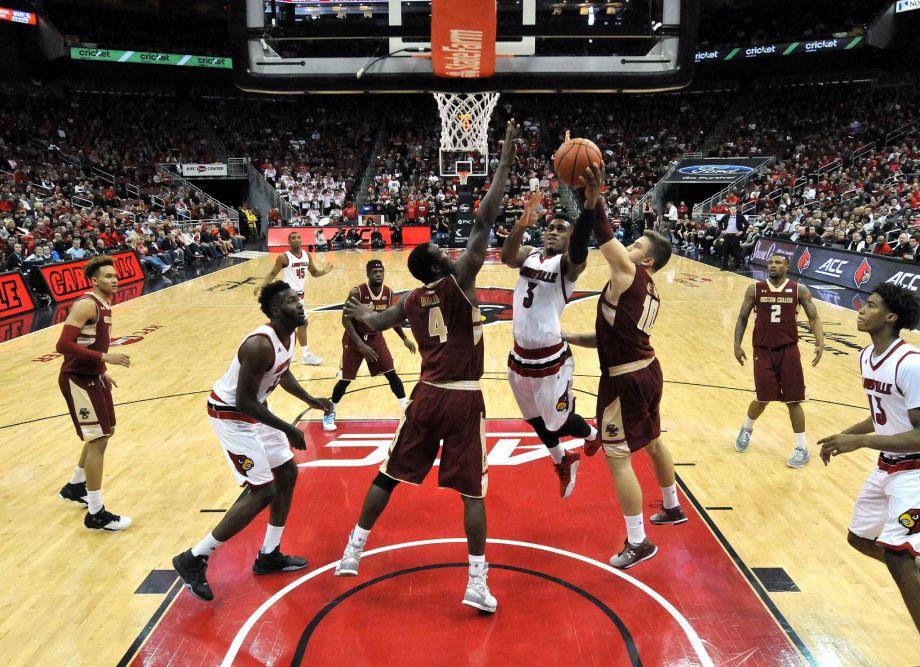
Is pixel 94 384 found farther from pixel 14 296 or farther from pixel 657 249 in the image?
pixel 14 296

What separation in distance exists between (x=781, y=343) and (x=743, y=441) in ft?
3.24

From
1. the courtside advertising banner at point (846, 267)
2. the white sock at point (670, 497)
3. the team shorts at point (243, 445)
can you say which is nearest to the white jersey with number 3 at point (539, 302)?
the white sock at point (670, 497)

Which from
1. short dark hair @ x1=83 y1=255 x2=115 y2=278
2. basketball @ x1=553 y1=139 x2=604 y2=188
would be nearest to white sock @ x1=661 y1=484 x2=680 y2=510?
basketball @ x1=553 y1=139 x2=604 y2=188

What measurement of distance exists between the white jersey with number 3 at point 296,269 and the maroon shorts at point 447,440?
20.9 feet

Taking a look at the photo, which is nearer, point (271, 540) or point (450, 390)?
point (450, 390)

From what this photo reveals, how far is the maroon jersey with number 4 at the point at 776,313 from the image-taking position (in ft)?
20.5

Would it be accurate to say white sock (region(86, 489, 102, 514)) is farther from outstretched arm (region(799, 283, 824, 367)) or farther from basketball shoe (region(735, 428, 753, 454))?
outstretched arm (region(799, 283, 824, 367))

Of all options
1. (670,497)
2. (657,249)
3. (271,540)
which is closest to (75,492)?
(271,540)

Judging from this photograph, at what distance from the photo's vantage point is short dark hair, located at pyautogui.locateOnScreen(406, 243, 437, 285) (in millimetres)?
3953

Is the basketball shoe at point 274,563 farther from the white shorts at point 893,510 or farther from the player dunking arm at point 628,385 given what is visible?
the white shorts at point 893,510

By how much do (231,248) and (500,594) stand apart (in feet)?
74.7

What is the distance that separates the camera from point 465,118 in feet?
61.3

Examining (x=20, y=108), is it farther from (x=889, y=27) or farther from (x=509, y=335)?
(x=889, y=27)

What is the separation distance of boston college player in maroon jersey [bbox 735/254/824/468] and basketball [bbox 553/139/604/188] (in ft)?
9.17
